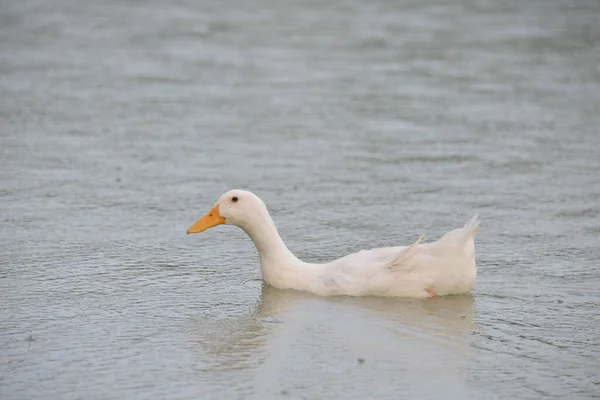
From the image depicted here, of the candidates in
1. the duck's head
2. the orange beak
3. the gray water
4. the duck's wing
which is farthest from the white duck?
the orange beak

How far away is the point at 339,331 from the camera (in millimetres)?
6750

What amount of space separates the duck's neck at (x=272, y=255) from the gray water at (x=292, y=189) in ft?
0.34

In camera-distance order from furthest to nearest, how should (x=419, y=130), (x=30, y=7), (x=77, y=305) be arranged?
(x=30, y=7) → (x=419, y=130) → (x=77, y=305)

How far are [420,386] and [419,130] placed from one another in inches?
245

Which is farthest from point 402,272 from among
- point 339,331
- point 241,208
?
point 241,208

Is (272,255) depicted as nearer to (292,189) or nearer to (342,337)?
(342,337)

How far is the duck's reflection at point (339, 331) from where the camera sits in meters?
6.34

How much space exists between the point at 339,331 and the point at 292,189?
3160 millimetres

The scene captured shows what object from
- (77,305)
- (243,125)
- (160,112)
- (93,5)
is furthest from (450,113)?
(93,5)

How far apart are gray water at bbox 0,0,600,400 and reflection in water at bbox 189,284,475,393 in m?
0.02

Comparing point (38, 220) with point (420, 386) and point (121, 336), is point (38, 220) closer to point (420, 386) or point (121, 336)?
point (121, 336)

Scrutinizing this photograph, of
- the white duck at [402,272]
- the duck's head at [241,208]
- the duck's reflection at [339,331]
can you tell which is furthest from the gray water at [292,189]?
the duck's head at [241,208]

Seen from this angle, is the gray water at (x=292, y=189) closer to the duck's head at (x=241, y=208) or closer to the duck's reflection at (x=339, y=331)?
the duck's reflection at (x=339, y=331)

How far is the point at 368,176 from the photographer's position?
1019 centimetres
